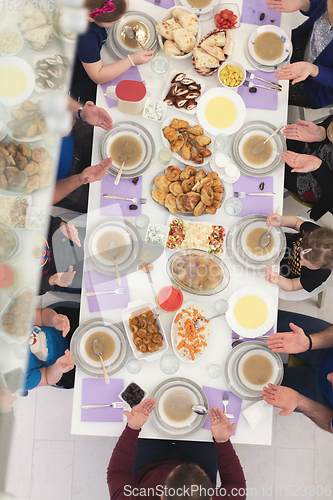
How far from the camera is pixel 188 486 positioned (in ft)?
4.87

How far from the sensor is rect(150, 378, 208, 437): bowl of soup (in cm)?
170

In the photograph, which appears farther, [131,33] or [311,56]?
[311,56]

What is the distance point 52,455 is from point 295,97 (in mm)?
3100

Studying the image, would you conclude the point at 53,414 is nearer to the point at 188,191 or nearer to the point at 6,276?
the point at 6,276

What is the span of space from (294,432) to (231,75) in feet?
8.31

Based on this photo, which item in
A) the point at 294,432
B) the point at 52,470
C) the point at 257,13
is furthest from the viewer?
the point at 294,432

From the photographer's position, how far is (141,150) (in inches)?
72.7

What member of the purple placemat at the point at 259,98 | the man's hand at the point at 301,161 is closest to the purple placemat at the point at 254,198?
the man's hand at the point at 301,161

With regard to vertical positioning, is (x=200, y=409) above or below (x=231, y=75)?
below

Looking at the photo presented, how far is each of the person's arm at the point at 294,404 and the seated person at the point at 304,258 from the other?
53 centimetres

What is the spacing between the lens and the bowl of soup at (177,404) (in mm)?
1700

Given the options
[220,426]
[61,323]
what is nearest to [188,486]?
[220,426]

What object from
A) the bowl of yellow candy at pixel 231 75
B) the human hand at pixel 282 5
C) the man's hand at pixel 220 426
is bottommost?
the man's hand at pixel 220 426

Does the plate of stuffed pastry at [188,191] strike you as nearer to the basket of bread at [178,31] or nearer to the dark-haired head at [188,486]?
the basket of bread at [178,31]
